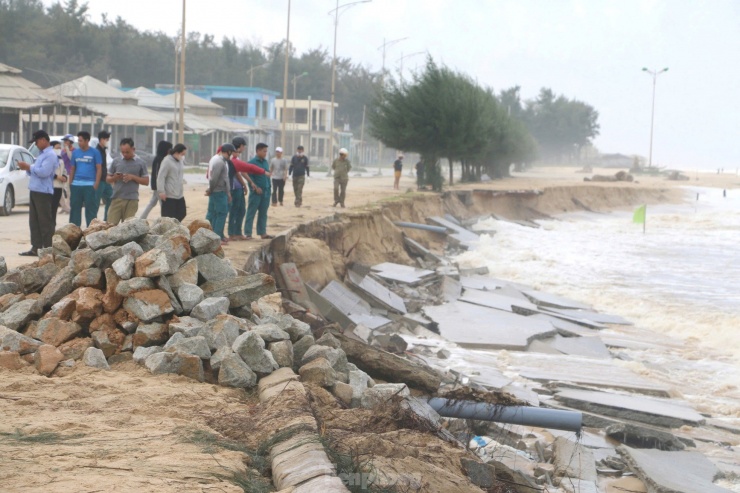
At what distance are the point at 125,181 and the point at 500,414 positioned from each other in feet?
21.3

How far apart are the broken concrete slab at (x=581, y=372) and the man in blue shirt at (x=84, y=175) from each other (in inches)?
247

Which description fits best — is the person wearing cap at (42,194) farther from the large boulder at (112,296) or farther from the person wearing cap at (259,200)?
the large boulder at (112,296)

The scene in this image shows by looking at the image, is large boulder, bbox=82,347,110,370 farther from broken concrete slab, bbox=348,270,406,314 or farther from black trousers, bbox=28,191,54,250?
broken concrete slab, bbox=348,270,406,314

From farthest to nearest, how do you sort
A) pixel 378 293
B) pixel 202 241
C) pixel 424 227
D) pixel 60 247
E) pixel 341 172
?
1. pixel 424 227
2. pixel 341 172
3. pixel 378 293
4. pixel 60 247
5. pixel 202 241

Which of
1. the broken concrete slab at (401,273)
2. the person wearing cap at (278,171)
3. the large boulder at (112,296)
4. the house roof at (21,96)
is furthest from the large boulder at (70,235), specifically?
the house roof at (21,96)

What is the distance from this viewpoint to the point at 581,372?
13.4 metres

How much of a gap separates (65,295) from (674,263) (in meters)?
26.5

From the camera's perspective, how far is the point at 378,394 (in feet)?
26.5

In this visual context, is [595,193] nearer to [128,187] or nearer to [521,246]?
[521,246]

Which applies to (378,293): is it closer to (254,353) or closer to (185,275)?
(185,275)

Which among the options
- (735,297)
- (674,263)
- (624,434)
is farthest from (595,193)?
(624,434)

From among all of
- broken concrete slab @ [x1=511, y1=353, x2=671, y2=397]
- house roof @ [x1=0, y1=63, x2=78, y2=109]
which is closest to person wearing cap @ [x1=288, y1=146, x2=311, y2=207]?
broken concrete slab @ [x1=511, y1=353, x2=671, y2=397]

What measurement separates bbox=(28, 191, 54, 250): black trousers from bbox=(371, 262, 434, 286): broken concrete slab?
8156 mm

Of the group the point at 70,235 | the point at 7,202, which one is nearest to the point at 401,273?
the point at 7,202
